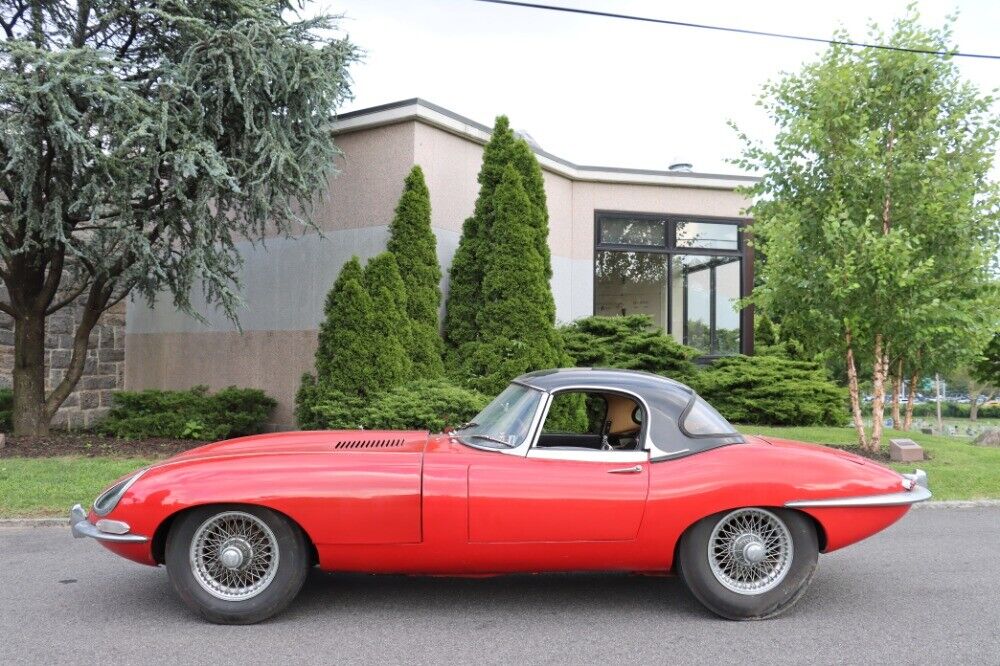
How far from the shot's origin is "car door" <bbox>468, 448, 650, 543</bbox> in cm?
441

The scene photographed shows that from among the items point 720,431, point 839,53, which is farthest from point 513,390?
point 839,53

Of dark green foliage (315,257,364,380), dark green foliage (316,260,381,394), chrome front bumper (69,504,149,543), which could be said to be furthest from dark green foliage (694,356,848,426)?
chrome front bumper (69,504,149,543)

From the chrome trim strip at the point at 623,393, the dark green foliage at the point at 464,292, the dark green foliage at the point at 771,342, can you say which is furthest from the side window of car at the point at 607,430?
the dark green foliage at the point at 771,342

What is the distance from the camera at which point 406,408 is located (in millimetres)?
9859

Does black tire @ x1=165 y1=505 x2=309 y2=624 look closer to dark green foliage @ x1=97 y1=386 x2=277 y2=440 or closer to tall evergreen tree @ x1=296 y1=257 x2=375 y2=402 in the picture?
tall evergreen tree @ x1=296 y1=257 x2=375 y2=402

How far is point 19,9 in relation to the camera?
411 inches

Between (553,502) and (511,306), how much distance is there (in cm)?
693

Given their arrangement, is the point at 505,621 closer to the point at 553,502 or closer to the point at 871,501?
the point at 553,502

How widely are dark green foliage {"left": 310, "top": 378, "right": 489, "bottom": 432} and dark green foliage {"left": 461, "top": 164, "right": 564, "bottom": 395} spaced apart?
2.46 ft

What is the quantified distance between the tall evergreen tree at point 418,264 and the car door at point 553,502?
6.73 metres

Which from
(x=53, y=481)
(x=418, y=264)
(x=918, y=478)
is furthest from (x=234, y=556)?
(x=418, y=264)

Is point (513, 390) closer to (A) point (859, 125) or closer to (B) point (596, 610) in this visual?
(B) point (596, 610)

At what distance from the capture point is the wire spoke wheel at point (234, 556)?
14.2ft

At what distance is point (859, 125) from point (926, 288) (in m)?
2.28
